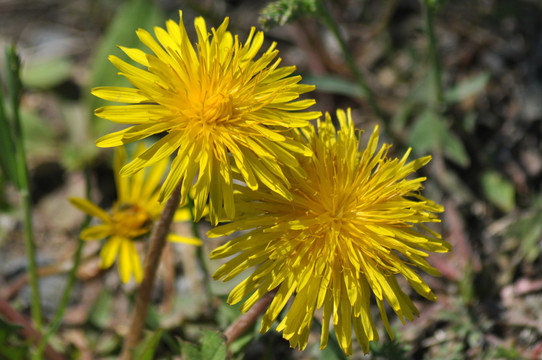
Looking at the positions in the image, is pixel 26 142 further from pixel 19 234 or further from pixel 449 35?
pixel 449 35

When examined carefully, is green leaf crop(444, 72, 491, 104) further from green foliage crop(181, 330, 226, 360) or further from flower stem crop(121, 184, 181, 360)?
green foliage crop(181, 330, 226, 360)

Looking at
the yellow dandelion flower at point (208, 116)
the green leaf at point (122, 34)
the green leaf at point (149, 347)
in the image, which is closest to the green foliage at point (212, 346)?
the green leaf at point (149, 347)

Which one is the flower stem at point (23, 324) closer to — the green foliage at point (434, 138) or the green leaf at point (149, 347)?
the green leaf at point (149, 347)

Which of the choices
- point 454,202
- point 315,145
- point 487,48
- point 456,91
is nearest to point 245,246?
point 315,145

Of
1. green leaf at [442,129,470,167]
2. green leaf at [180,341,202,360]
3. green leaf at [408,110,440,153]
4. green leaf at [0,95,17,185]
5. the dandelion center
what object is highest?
green leaf at [0,95,17,185]

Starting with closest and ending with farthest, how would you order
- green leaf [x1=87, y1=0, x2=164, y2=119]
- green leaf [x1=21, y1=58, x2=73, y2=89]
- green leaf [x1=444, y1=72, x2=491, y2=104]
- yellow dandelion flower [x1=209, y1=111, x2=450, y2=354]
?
yellow dandelion flower [x1=209, y1=111, x2=450, y2=354] → green leaf [x1=444, y1=72, x2=491, y2=104] → green leaf [x1=87, y1=0, x2=164, y2=119] → green leaf [x1=21, y1=58, x2=73, y2=89]

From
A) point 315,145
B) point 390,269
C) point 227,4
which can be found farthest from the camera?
point 227,4

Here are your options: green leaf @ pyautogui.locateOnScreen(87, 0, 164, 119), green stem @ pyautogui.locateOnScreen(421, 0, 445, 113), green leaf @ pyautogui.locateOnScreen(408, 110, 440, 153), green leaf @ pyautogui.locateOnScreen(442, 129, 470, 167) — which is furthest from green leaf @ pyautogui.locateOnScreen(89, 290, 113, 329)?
green stem @ pyautogui.locateOnScreen(421, 0, 445, 113)
